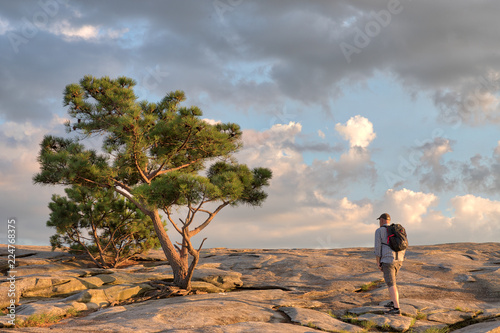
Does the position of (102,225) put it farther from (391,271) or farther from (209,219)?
(391,271)

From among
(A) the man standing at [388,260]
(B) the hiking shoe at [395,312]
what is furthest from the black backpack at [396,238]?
(B) the hiking shoe at [395,312]

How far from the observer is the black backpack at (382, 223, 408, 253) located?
10.7 meters

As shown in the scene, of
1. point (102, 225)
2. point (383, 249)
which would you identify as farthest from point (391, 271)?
point (102, 225)

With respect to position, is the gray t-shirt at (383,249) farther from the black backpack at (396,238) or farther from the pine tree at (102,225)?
the pine tree at (102,225)

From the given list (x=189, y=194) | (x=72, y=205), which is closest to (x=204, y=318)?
(x=189, y=194)

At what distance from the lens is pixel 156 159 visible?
17.6 m

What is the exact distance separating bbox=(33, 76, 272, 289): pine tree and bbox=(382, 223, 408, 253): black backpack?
20.7 ft

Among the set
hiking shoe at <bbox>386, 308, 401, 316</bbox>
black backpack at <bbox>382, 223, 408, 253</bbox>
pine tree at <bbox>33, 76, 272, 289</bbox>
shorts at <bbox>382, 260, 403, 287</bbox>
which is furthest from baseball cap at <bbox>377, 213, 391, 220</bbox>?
pine tree at <bbox>33, 76, 272, 289</bbox>

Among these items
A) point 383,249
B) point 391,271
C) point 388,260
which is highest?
point 383,249

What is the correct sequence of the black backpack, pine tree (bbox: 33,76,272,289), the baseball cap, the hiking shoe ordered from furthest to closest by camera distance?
1. pine tree (bbox: 33,76,272,289)
2. the baseball cap
3. the hiking shoe
4. the black backpack

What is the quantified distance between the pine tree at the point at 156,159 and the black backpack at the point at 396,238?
6.30 metres

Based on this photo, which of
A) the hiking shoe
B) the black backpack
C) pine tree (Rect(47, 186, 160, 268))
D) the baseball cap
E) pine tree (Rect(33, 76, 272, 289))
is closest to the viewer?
the black backpack

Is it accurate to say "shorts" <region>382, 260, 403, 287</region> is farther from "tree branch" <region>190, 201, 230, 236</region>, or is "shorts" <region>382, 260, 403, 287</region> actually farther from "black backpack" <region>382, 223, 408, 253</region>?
"tree branch" <region>190, 201, 230, 236</region>

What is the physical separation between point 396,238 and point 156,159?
10.5 metres
